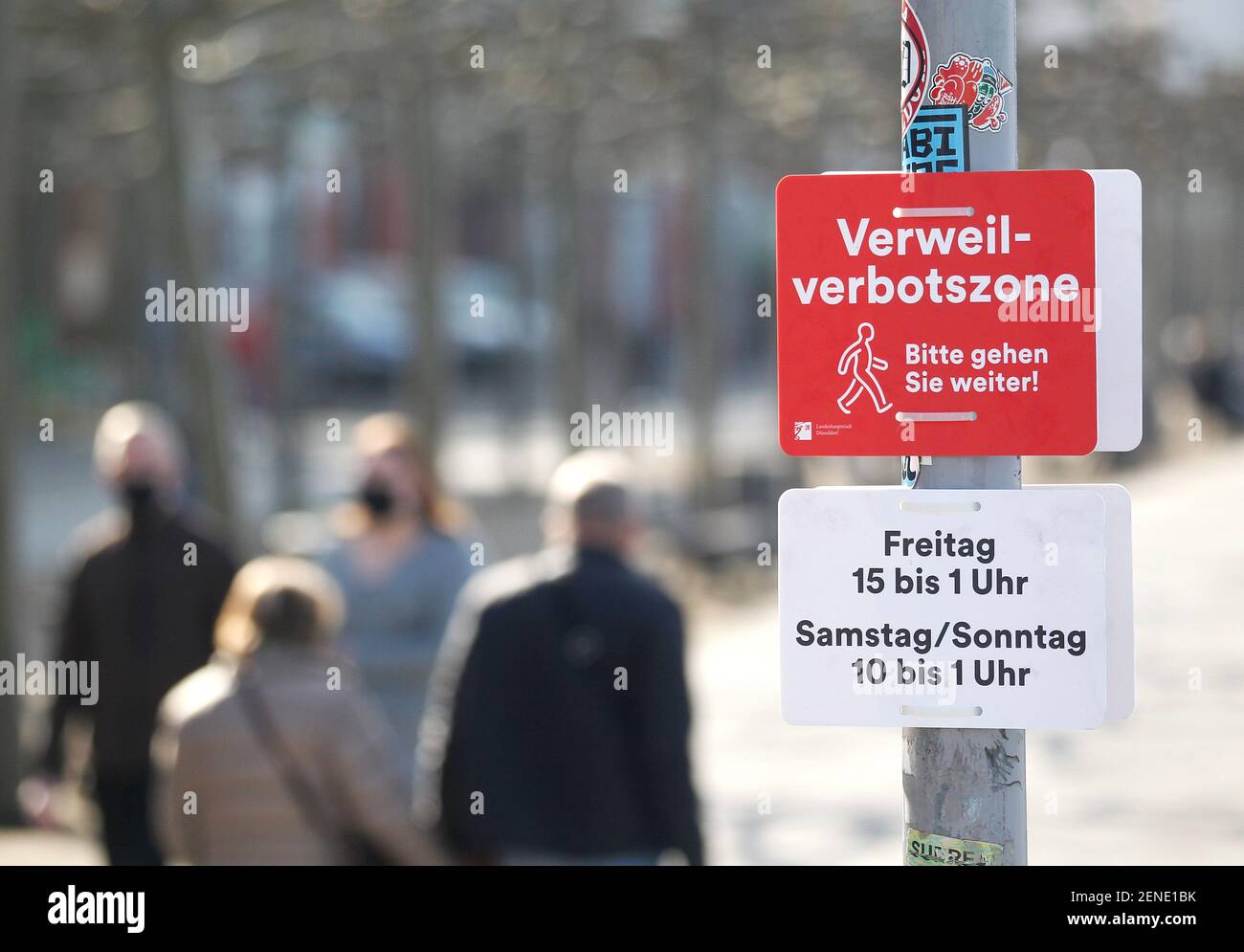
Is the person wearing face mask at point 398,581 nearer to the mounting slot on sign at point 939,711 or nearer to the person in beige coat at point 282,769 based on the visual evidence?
the person in beige coat at point 282,769

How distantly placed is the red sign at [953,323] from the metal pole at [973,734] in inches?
1.5

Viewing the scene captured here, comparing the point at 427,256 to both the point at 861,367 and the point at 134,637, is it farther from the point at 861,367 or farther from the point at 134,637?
the point at 861,367

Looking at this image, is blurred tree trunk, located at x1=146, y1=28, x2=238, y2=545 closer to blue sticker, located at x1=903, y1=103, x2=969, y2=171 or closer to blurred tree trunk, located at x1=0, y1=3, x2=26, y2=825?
blurred tree trunk, located at x1=0, y1=3, x2=26, y2=825

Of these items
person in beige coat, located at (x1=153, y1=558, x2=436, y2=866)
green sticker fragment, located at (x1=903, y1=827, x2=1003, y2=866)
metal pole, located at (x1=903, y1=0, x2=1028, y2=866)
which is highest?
metal pole, located at (x1=903, y1=0, x2=1028, y2=866)

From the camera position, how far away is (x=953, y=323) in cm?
265

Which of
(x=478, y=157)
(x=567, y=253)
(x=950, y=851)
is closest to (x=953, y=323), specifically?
(x=950, y=851)

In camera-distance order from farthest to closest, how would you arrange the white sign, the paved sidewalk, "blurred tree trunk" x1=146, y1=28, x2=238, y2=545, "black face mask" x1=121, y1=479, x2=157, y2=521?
"blurred tree trunk" x1=146, y1=28, x2=238, y2=545, the paved sidewalk, "black face mask" x1=121, y1=479, x2=157, y2=521, the white sign

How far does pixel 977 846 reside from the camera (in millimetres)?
2717

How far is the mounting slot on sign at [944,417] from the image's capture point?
265 centimetres

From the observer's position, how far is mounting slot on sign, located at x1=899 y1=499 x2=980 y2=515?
8.69ft

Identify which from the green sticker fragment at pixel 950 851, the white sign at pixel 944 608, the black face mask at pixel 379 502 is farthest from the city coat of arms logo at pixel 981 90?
the black face mask at pixel 379 502

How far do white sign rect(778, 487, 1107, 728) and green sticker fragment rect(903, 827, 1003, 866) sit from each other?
19 cm

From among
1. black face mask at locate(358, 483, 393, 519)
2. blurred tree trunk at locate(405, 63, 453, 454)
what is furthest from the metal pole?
blurred tree trunk at locate(405, 63, 453, 454)

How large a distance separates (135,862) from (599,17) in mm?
10677
